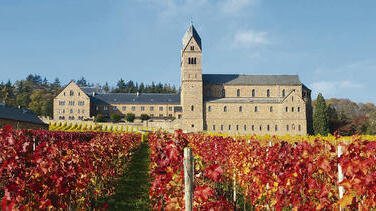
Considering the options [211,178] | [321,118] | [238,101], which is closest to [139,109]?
[238,101]

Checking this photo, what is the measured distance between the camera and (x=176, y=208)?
4051mm

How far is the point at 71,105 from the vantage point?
64.8 metres

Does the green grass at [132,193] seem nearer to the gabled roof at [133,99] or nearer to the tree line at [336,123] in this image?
the tree line at [336,123]

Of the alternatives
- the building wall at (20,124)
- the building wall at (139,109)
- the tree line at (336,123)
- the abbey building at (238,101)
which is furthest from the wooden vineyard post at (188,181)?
the building wall at (139,109)

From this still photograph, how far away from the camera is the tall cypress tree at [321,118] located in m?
51.5

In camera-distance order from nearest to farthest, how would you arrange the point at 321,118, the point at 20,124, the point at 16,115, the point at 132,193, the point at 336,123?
the point at 132,193, the point at 20,124, the point at 16,115, the point at 321,118, the point at 336,123

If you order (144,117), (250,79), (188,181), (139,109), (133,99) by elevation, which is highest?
(250,79)

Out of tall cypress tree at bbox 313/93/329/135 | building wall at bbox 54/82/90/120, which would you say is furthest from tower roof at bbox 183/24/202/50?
building wall at bbox 54/82/90/120

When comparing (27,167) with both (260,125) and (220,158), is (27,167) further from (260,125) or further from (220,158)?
(260,125)

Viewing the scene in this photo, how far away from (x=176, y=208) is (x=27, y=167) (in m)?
3.88

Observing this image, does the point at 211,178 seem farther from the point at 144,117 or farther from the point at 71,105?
the point at 71,105

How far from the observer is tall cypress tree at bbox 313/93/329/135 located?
169 ft

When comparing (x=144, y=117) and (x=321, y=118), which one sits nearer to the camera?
(x=321, y=118)

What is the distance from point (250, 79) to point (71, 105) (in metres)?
37.0
